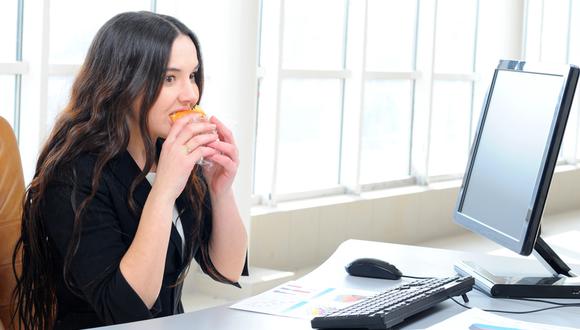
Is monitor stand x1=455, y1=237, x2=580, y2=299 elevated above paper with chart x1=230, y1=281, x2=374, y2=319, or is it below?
above

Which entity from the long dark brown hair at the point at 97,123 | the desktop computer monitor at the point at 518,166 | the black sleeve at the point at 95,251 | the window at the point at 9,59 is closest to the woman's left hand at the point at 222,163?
the long dark brown hair at the point at 97,123

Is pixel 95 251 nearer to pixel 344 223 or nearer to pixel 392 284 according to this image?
pixel 392 284

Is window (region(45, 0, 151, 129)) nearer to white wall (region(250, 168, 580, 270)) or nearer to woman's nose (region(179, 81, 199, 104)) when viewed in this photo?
white wall (region(250, 168, 580, 270))

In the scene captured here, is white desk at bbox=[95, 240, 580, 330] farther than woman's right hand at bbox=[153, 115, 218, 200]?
No

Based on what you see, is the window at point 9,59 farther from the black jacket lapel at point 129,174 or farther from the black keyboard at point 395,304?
the black keyboard at point 395,304

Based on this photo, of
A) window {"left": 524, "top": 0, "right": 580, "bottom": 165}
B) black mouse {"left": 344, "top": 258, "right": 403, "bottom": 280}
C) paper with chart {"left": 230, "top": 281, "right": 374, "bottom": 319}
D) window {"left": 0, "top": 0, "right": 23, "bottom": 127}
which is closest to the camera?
paper with chart {"left": 230, "top": 281, "right": 374, "bottom": 319}

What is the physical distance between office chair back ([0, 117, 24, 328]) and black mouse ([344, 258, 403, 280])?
834mm

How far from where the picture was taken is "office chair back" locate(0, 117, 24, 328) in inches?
94.2

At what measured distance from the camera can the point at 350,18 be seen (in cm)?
679

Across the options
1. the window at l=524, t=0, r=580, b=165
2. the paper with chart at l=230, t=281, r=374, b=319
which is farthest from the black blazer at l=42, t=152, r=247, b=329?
the window at l=524, t=0, r=580, b=165

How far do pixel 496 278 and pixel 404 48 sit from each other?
5265 millimetres

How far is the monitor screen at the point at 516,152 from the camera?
7.23ft

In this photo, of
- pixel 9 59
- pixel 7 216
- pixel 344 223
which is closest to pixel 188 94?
pixel 7 216

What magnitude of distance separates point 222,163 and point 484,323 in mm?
740
